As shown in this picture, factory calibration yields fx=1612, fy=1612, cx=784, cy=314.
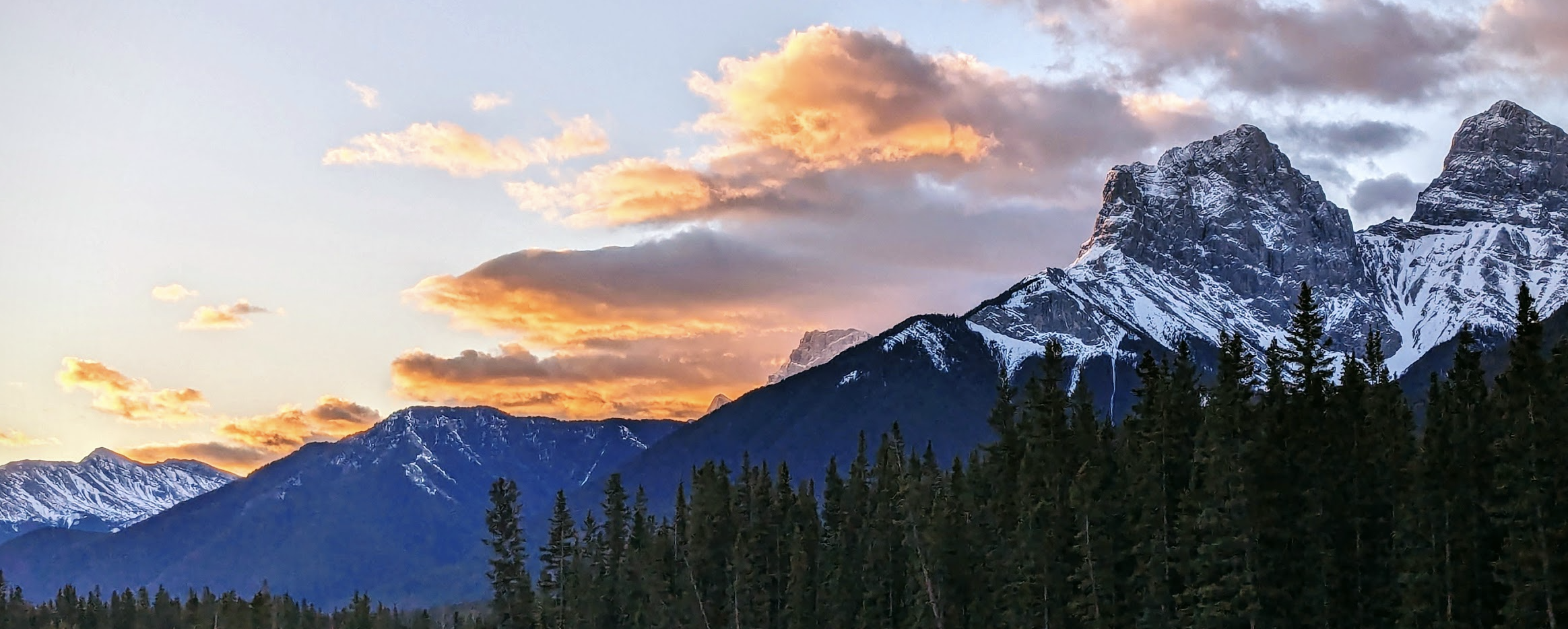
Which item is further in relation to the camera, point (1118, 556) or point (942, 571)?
point (942, 571)

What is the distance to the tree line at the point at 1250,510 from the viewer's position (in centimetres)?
8600

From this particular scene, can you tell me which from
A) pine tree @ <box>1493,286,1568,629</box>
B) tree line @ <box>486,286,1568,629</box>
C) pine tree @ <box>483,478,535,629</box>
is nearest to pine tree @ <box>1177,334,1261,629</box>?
tree line @ <box>486,286,1568,629</box>

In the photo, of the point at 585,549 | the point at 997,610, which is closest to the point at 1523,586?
the point at 997,610

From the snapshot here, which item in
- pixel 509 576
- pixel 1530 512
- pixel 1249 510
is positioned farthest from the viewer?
pixel 509 576

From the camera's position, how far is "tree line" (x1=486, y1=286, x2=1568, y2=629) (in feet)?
282

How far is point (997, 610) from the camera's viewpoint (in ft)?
367

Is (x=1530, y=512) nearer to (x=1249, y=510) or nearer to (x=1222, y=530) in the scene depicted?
(x=1249, y=510)

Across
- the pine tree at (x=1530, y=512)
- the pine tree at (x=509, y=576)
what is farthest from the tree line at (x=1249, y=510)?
the pine tree at (x=509, y=576)

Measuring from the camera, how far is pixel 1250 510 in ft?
289

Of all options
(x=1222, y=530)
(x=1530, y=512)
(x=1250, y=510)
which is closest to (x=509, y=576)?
(x=1222, y=530)

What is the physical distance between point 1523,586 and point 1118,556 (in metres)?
23.3

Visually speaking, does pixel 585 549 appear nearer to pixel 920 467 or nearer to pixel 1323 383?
pixel 920 467

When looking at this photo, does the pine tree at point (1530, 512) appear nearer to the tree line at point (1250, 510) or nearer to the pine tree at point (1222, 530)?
the tree line at point (1250, 510)

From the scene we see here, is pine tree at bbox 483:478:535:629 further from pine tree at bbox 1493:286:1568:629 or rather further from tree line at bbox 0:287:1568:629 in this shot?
pine tree at bbox 1493:286:1568:629
